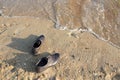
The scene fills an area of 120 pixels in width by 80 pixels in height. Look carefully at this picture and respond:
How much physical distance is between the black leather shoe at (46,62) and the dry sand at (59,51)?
0.15 m

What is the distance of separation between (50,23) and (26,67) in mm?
2344

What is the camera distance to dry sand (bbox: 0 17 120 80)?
25.0 feet

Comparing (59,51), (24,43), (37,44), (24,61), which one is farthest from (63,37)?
(24,61)

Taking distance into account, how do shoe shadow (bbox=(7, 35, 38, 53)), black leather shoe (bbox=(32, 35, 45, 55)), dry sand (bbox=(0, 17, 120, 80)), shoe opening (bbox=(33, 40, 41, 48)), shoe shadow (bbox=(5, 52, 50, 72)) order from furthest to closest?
shoe shadow (bbox=(7, 35, 38, 53))
shoe opening (bbox=(33, 40, 41, 48))
black leather shoe (bbox=(32, 35, 45, 55))
shoe shadow (bbox=(5, 52, 50, 72))
dry sand (bbox=(0, 17, 120, 80))

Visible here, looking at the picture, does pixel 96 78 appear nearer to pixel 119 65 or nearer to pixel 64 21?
pixel 119 65

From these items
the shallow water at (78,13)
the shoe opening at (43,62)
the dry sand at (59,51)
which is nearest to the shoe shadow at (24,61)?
the dry sand at (59,51)

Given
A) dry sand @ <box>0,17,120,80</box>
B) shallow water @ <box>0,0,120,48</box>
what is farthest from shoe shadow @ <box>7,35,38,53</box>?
shallow water @ <box>0,0,120,48</box>

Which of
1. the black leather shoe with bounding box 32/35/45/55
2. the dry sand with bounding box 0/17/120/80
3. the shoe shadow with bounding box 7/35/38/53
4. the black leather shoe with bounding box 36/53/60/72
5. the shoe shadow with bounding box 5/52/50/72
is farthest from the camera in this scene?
the shoe shadow with bounding box 7/35/38/53

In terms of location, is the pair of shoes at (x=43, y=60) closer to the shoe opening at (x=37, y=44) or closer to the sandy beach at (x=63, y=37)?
the shoe opening at (x=37, y=44)

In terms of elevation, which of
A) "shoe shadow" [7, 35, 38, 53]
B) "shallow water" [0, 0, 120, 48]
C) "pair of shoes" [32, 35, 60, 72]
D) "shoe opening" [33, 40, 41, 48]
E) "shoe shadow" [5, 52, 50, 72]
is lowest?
"shallow water" [0, 0, 120, 48]

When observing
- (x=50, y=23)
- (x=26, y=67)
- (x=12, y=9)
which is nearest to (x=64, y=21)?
(x=50, y=23)

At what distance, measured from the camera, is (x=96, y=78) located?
7559mm

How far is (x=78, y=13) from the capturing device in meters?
10.3

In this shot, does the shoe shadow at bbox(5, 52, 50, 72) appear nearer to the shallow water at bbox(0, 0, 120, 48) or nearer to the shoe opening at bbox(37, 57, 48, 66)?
the shoe opening at bbox(37, 57, 48, 66)
